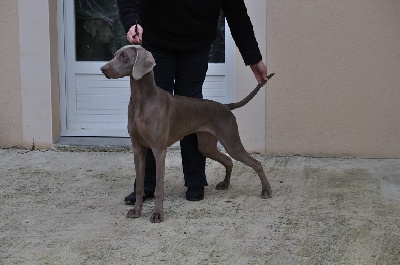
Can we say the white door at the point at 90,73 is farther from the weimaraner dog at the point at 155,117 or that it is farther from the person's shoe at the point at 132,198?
the weimaraner dog at the point at 155,117

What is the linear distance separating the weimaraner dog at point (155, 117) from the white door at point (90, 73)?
233 centimetres

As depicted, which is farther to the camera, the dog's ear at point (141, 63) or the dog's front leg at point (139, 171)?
the dog's front leg at point (139, 171)

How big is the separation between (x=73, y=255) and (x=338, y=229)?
1725mm

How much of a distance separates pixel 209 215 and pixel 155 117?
78 centimetres

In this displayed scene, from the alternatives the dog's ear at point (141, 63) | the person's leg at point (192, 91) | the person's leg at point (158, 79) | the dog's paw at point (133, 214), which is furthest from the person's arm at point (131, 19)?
the dog's paw at point (133, 214)

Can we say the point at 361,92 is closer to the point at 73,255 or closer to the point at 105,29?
the point at 105,29

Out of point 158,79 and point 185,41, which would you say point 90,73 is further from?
point 185,41

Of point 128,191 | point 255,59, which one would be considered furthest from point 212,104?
point 128,191

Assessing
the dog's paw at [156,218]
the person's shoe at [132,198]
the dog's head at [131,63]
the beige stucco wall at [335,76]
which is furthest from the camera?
the beige stucco wall at [335,76]

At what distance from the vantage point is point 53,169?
7512 mm

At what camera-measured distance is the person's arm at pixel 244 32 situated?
639 cm

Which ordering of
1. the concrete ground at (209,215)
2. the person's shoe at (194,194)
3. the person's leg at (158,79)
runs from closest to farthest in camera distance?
1. the concrete ground at (209,215)
2. the person's leg at (158,79)
3. the person's shoe at (194,194)

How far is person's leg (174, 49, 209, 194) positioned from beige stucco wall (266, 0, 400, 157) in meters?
1.64

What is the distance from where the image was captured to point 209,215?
6004mm
